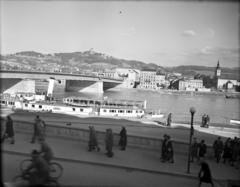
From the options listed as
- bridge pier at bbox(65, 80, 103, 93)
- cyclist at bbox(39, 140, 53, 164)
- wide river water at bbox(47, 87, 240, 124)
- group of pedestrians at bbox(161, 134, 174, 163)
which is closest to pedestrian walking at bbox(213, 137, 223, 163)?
group of pedestrians at bbox(161, 134, 174, 163)

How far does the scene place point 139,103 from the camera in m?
18.2

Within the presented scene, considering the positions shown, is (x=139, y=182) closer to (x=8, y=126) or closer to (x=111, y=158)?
(x=111, y=158)

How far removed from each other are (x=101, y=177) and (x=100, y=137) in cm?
183

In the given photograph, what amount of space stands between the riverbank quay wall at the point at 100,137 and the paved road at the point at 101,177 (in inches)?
47.0

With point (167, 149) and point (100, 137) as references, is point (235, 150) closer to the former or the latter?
point (167, 149)

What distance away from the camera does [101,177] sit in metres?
3.52

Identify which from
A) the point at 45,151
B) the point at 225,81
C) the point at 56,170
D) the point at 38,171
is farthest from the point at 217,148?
the point at 225,81

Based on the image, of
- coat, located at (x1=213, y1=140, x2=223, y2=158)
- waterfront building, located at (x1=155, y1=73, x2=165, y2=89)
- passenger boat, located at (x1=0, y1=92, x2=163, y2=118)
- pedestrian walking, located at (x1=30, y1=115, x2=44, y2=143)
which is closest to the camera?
coat, located at (x1=213, y1=140, x2=223, y2=158)

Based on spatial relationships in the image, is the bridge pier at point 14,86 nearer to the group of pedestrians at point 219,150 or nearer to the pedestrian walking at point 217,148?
the group of pedestrians at point 219,150

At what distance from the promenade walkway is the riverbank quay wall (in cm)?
13

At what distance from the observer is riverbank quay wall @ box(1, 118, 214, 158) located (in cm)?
506

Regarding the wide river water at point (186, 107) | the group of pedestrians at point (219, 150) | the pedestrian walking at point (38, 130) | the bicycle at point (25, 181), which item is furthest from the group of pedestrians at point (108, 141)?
the wide river water at point (186, 107)

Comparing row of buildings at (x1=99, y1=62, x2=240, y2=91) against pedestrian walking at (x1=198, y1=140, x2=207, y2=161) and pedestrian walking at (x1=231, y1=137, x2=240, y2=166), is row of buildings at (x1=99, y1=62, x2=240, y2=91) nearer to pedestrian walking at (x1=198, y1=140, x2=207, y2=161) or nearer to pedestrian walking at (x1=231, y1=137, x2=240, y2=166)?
pedestrian walking at (x1=231, y1=137, x2=240, y2=166)

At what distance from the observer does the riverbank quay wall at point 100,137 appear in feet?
16.6
